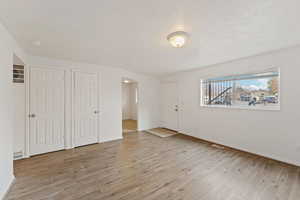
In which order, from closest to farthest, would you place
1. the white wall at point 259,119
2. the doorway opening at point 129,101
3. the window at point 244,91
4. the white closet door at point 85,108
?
the white wall at point 259,119
the window at point 244,91
the white closet door at point 85,108
the doorway opening at point 129,101

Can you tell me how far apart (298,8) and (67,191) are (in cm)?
382

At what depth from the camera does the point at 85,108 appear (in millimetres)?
3670

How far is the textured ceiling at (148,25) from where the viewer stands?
1.47m

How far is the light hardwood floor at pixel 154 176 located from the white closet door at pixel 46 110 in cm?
30

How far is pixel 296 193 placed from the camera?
5.85 ft

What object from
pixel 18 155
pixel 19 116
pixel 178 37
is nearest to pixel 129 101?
pixel 19 116

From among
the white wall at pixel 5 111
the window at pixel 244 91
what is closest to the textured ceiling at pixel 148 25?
the white wall at pixel 5 111

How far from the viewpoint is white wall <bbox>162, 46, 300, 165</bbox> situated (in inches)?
99.0

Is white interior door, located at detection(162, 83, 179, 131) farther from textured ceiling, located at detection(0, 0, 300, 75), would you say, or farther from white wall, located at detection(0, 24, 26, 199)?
white wall, located at detection(0, 24, 26, 199)

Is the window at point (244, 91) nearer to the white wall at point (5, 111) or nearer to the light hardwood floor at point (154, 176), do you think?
the light hardwood floor at point (154, 176)

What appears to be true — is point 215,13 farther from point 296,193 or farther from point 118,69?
point 118,69

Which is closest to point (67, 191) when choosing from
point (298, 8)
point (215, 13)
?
point (215, 13)

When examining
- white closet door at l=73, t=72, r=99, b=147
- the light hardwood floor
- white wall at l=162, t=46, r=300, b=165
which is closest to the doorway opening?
white closet door at l=73, t=72, r=99, b=147

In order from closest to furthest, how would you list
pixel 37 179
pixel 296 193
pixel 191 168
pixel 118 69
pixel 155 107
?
pixel 296 193, pixel 37 179, pixel 191 168, pixel 118 69, pixel 155 107
